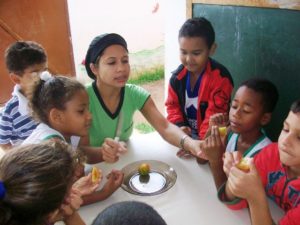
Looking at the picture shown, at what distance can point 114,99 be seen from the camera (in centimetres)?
170

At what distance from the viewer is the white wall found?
8.77ft

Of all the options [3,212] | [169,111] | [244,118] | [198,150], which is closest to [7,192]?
[3,212]

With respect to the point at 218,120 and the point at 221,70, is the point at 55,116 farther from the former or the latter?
the point at 221,70

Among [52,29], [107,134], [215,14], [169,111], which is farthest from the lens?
[52,29]

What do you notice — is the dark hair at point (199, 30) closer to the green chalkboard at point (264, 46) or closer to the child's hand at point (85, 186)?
the green chalkboard at point (264, 46)

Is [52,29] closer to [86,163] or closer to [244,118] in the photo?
[86,163]

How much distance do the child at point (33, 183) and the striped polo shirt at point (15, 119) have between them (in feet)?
3.45

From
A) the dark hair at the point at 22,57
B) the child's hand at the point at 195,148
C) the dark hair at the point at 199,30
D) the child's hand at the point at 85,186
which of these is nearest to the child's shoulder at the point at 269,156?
the child's hand at the point at 195,148

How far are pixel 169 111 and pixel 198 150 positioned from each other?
545mm

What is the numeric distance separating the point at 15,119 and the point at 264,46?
63.6 inches

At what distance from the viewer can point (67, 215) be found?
3.41ft

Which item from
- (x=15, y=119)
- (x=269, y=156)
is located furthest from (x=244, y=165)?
(x=15, y=119)

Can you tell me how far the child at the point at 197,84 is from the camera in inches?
69.0

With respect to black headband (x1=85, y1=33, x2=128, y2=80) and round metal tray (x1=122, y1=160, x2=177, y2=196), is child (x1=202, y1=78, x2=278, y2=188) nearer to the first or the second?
round metal tray (x1=122, y1=160, x2=177, y2=196)
